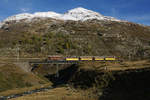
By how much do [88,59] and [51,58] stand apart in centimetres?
1894

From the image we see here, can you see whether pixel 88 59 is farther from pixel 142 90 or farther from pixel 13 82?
pixel 142 90

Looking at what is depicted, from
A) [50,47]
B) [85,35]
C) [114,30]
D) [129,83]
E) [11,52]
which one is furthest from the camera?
[114,30]

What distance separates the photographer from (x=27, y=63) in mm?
71688

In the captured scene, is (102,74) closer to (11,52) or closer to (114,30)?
(11,52)

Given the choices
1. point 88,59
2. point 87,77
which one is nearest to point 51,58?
point 88,59

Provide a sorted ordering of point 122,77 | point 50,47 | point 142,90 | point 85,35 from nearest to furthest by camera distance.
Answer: point 142,90 < point 122,77 < point 50,47 < point 85,35

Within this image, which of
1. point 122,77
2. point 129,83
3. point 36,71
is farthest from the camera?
point 36,71

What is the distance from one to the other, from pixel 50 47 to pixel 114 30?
81.0 meters

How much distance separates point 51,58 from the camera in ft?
260

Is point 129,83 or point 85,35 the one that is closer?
point 129,83

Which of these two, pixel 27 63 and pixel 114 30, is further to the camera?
pixel 114 30

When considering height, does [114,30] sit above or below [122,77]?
above

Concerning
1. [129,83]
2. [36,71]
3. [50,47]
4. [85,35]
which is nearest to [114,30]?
[85,35]

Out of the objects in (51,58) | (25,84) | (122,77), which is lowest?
(25,84)
